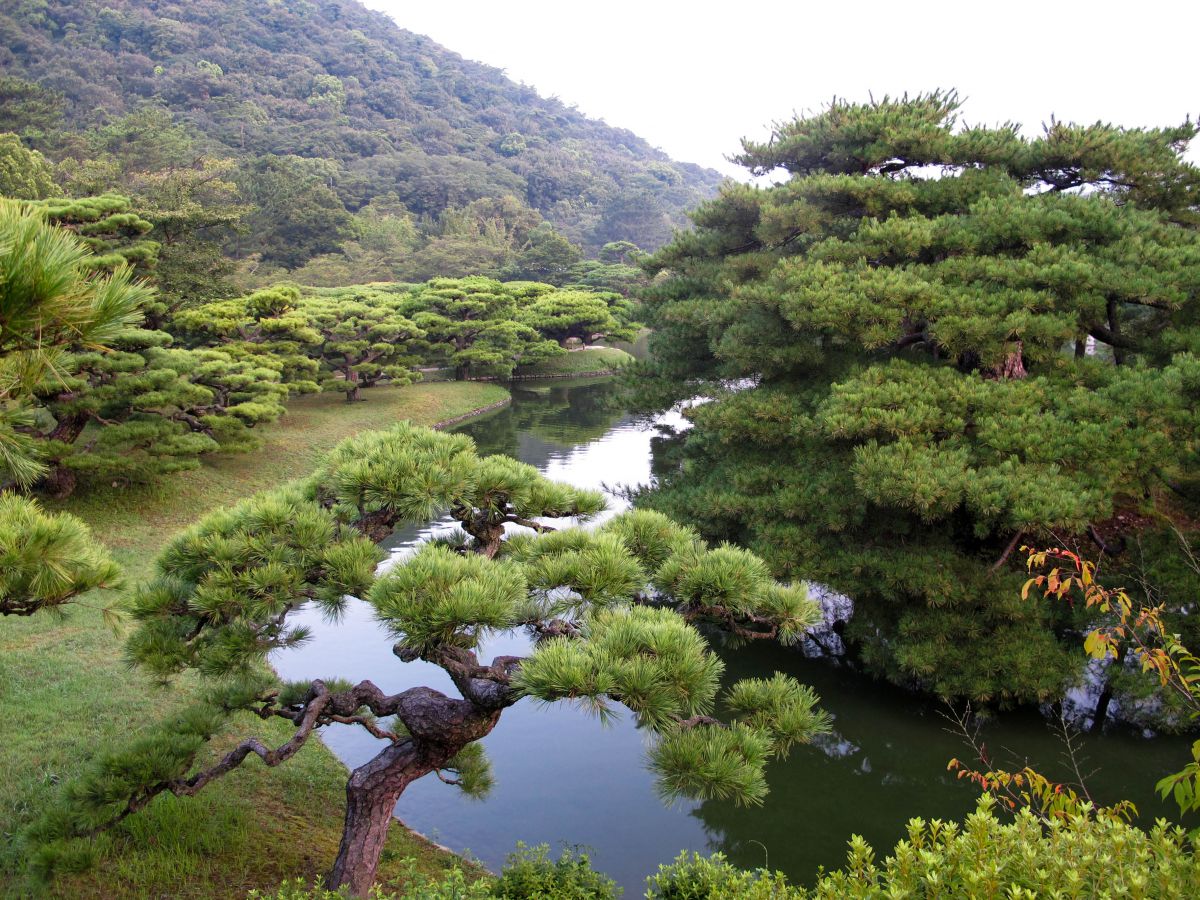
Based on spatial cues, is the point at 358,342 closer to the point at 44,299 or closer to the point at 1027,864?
the point at 44,299

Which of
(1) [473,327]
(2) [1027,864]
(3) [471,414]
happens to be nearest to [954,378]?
(2) [1027,864]

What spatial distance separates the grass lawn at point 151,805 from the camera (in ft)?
12.0

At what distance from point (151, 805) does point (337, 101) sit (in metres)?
59.4

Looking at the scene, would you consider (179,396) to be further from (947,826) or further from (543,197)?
(543,197)

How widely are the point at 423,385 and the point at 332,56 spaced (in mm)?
55299

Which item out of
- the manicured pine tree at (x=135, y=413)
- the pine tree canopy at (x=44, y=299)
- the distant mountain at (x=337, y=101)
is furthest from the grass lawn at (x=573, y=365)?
the pine tree canopy at (x=44, y=299)

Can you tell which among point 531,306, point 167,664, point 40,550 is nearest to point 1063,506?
point 167,664

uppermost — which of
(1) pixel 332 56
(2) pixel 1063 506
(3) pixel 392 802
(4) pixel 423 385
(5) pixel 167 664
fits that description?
(1) pixel 332 56

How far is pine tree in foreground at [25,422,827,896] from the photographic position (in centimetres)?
259

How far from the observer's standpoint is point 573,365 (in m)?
26.9

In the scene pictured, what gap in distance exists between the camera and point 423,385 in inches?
815

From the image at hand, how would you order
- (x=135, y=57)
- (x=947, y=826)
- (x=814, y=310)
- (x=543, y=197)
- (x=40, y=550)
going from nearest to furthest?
(x=947, y=826) → (x=40, y=550) → (x=814, y=310) → (x=135, y=57) → (x=543, y=197)

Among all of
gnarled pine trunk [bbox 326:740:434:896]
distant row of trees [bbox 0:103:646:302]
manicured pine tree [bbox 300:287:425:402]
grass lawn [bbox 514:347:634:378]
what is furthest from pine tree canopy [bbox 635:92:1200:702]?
grass lawn [bbox 514:347:634:378]

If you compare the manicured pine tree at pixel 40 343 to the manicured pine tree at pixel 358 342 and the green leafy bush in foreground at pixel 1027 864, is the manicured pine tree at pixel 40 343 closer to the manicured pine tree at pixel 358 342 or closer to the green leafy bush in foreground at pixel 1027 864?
the green leafy bush in foreground at pixel 1027 864
